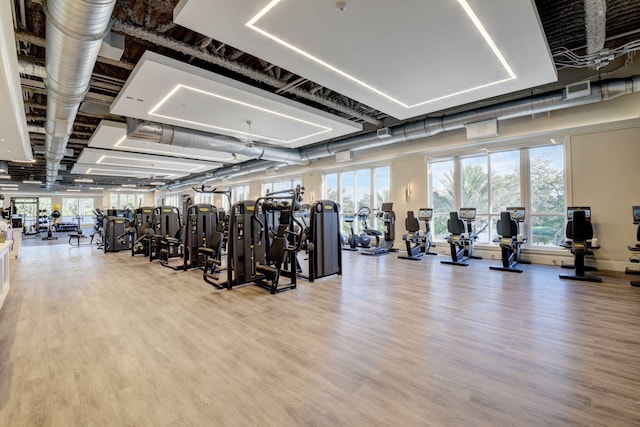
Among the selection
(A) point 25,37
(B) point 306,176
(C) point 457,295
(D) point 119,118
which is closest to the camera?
(A) point 25,37

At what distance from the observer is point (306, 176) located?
40.7 feet

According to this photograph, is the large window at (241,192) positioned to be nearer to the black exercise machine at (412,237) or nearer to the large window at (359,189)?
the large window at (359,189)

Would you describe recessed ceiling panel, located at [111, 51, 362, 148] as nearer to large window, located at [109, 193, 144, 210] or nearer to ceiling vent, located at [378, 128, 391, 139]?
ceiling vent, located at [378, 128, 391, 139]

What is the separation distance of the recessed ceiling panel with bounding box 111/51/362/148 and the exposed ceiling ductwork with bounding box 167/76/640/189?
38.1 inches

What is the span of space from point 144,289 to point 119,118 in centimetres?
434

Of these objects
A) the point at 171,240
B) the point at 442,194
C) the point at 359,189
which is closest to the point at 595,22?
the point at 442,194

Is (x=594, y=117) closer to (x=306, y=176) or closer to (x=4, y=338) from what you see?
(x=306, y=176)

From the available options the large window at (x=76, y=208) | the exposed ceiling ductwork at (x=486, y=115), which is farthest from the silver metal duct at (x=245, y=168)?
the large window at (x=76, y=208)

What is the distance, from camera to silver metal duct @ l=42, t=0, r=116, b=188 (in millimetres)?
2352

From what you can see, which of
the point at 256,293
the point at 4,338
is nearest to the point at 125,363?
the point at 4,338

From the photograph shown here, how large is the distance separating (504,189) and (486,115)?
7.83ft

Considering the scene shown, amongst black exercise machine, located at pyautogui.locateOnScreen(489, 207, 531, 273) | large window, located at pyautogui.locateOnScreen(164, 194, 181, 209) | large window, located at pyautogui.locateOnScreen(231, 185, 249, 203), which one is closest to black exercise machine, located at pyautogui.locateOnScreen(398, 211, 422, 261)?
black exercise machine, located at pyautogui.locateOnScreen(489, 207, 531, 273)

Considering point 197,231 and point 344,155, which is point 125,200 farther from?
point 344,155

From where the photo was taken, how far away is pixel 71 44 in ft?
9.39
